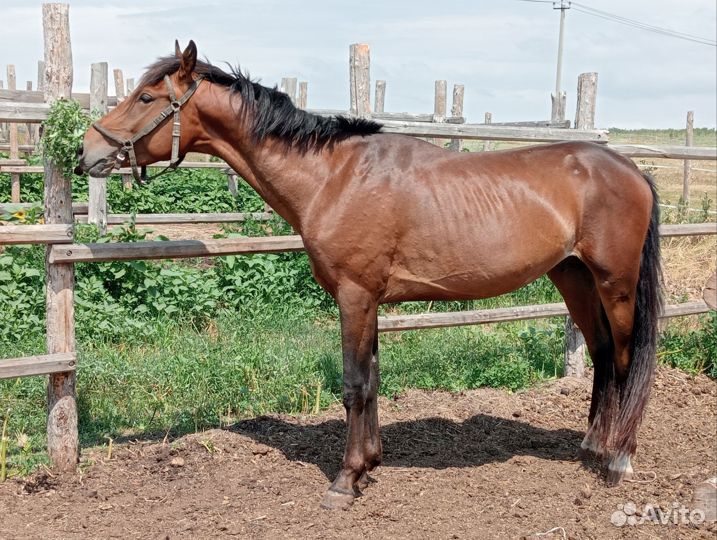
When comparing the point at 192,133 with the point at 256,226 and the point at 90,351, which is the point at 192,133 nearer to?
the point at 90,351

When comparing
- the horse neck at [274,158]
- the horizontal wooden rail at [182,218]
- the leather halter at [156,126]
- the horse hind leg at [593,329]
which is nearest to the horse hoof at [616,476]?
the horse hind leg at [593,329]

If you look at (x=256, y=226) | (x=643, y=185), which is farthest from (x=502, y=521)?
(x=256, y=226)

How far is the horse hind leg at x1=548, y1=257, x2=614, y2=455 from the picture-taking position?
4.88 m

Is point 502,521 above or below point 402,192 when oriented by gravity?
below

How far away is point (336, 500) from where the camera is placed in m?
4.15

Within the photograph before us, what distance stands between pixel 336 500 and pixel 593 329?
2.06 meters

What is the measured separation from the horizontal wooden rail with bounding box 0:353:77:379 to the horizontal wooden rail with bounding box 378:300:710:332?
217cm

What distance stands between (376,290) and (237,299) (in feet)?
11.2

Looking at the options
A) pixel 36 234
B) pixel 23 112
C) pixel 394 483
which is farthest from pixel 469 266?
pixel 23 112

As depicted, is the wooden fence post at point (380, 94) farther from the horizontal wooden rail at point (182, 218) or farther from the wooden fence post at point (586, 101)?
the wooden fence post at point (586, 101)

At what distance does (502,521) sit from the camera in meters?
3.95

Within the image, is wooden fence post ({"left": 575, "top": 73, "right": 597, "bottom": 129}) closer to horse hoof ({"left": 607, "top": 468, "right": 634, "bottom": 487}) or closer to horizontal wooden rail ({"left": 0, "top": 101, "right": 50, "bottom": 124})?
horse hoof ({"left": 607, "top": 468, "right": 634, "bottom": 487})

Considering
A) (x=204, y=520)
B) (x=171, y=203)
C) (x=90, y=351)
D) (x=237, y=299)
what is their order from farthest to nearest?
(x=171, y=203) < (x=237, y=299) < (x=90, y=351) < (x=204, y=520)

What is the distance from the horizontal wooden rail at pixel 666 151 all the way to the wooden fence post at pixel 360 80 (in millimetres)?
2049
